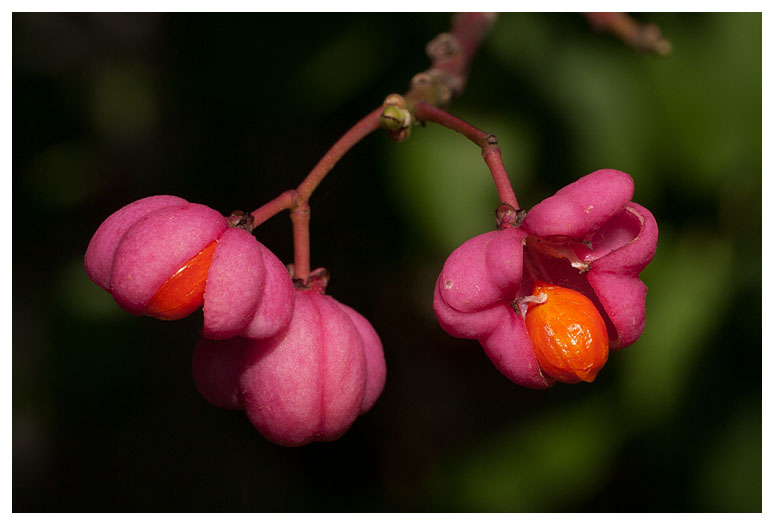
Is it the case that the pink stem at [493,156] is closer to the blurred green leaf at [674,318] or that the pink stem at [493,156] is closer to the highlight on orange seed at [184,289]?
the highlight on orange seed at [184,289]

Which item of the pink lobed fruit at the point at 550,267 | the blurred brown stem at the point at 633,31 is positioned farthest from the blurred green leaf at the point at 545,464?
the blurred brown stem at the point at 633,31

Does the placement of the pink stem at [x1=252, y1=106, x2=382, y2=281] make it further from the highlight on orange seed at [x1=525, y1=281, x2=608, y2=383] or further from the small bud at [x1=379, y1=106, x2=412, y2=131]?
the highlight on orange seed at [x1=525, y1=281, x2=608, y2=383]

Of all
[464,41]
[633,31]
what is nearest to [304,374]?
[464,41]

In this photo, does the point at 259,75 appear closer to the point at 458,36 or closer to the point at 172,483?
the point at 458,36

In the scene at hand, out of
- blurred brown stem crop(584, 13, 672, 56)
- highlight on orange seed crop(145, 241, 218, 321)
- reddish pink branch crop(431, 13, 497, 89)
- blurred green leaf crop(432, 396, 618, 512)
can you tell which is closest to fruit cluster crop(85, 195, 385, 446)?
highlight on orange seed crop(145, 241, 218, 321)

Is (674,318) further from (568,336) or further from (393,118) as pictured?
(393,118)
